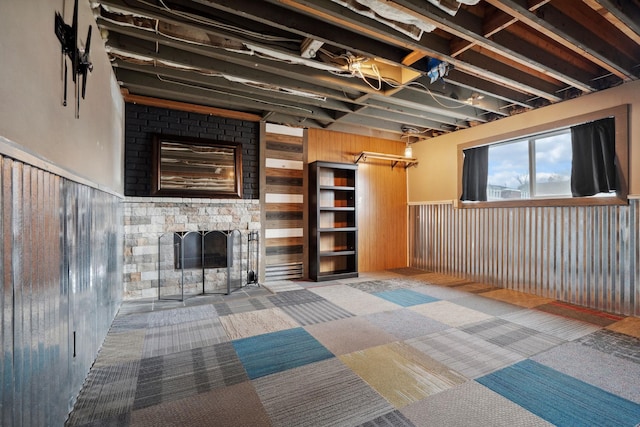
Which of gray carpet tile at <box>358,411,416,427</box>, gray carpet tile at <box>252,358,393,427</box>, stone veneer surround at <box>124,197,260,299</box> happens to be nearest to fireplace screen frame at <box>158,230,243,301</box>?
stone veneer surround at <box>124,197,260,299</box>

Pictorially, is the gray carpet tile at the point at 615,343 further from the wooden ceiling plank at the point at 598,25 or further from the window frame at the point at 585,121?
the wooden ceiling plank at the point at 598,25

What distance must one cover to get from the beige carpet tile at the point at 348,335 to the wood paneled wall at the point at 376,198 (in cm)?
255

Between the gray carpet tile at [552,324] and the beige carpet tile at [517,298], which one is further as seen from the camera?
the beige carpet tile at [517,298]

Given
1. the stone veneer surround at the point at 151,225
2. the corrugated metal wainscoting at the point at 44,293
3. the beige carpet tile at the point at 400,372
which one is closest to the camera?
the corrugated metal wainscoting at the point at 44,293

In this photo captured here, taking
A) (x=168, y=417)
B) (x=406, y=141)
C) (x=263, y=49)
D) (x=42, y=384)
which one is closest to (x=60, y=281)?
(x=42, y=384)

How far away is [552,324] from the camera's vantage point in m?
2.82

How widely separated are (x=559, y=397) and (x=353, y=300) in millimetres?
2145

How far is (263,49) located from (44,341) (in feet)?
8.03

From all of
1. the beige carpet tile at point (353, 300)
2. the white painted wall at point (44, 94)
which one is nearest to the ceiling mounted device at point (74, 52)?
the white painted wall at point (44, 94)

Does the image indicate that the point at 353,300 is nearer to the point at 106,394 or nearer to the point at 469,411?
the point at 469,411

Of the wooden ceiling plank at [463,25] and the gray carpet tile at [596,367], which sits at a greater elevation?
the wooden ceiling plank at [463,25]

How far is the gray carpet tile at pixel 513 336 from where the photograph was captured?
7.68 ft

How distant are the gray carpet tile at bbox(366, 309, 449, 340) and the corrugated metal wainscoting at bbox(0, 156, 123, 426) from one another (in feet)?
7.61

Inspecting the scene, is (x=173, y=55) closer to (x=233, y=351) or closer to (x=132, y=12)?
(x=132, y=12)
